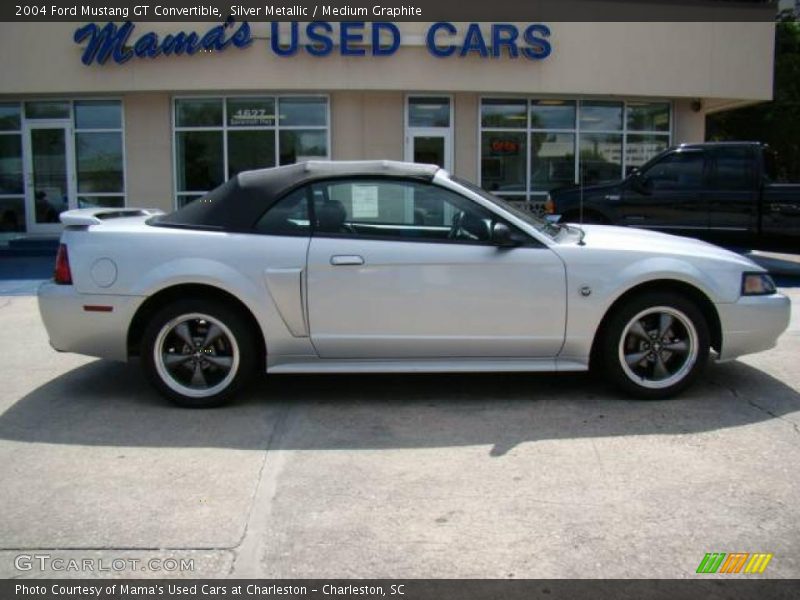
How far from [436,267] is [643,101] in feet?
45.7

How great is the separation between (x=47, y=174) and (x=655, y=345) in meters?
15.0

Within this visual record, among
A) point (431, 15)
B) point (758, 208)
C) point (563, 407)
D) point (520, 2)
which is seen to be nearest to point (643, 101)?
point (520, 2)

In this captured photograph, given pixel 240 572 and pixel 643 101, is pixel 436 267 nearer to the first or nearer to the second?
pixel 240 572

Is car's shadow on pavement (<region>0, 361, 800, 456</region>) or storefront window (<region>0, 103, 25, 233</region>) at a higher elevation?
storefront window (<region>0, 103, 25, 233</region>)

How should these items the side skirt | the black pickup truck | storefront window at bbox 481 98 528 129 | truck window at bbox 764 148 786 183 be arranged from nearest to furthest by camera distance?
1. the side skirt
2. the black pickup truck
3. truck window at bbox 764 148 786 183
4. storefront window at bbox 481 98 528 129

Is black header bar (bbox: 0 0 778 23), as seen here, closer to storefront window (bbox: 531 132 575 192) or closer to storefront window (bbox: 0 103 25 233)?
storefront window (bbox: 0 103 25 233)

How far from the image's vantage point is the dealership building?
15.3 meters

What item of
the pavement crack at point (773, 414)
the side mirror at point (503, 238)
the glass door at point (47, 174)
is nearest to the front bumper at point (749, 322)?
the pavement crack at point (773, 414)

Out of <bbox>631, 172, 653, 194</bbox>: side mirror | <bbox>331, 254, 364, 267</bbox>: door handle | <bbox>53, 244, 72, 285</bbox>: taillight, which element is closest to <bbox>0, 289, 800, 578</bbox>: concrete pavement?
<bbox>53, 244, 72, 285</bbox>: taillight

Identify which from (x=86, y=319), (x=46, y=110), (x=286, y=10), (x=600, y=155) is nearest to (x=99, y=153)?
(x=46, y=110)

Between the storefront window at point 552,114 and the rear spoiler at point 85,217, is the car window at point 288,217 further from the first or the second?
the storefront window at point 552,114

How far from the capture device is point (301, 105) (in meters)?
16.3

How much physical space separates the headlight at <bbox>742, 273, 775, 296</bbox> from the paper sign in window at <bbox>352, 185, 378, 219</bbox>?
2.55 metres

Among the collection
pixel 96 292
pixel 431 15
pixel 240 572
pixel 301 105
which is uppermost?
pixel 431 15
